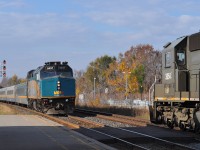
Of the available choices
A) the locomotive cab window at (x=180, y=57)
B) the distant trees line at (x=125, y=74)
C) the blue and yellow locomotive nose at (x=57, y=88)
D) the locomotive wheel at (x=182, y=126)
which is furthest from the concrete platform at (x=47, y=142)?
the distant trees line at (x=125, y=74)

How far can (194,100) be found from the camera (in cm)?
1553

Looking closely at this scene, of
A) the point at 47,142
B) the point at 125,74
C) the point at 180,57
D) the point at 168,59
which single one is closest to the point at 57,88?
the point at 168,59

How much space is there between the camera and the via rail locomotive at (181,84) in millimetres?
15789

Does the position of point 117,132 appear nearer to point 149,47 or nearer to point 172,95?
point 172,95

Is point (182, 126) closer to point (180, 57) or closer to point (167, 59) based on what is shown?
point (180, 57)

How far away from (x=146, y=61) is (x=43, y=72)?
59.5 m

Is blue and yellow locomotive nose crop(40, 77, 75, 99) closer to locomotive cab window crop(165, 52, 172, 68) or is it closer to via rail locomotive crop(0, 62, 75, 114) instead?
via rail locomotive crop(0, 62, 75, 114)

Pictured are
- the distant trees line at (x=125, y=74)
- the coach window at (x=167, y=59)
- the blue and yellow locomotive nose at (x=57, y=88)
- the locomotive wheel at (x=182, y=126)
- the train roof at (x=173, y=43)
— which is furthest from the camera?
the distant trees line at (x=125, y=74)

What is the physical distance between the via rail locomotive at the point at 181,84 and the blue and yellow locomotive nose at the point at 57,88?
955 cm

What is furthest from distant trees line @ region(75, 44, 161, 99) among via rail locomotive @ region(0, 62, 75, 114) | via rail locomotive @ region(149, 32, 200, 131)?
via rail locomotive @ region(149, 32, 200, 131)

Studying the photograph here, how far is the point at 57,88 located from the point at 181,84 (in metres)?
12.4

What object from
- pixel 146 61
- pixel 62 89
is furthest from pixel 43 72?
pixel 146 61

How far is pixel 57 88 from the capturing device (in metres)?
27.0

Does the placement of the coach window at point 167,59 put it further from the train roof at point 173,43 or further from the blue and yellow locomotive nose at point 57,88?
the blue and yellow locomotive nose at point 57,88
